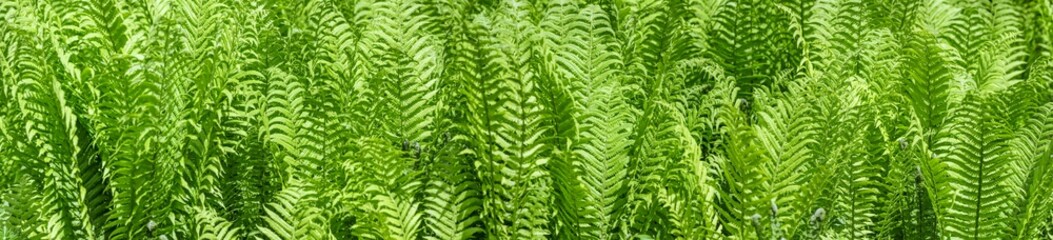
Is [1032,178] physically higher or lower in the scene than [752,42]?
lower

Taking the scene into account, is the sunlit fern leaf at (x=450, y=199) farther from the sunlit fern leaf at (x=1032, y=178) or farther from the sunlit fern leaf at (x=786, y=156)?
the sunlit fern leaf at (x=1032, y=178)

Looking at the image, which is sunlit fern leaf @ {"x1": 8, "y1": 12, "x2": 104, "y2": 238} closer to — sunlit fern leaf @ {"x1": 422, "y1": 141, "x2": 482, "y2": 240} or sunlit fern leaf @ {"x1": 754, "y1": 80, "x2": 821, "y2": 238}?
sunlit fern leaf @ {"x1": 422, "y1": 141, "x2": 482, "y2": 240}

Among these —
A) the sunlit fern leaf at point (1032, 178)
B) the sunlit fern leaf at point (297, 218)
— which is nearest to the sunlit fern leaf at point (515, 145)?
the sunlit fern leaf at point (297, 218)

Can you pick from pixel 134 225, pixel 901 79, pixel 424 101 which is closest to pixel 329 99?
pixel 424 101

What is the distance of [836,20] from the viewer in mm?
2631

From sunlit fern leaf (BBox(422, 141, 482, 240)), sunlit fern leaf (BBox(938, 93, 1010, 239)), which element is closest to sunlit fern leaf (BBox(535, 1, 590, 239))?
sunlit fern leaf (BBox(422, 141, 482, 240))

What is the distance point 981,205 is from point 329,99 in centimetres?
117

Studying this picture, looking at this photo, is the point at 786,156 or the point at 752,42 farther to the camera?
the point at 752,42

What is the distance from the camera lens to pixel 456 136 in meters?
1.99

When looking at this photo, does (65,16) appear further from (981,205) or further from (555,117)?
(981,205)

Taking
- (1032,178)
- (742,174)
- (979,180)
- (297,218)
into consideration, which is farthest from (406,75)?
(1032,178)

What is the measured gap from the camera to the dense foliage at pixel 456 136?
6.57 ft

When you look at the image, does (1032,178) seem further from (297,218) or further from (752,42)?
(297,218)

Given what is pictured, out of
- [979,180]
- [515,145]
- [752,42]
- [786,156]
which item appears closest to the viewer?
[515,145]
